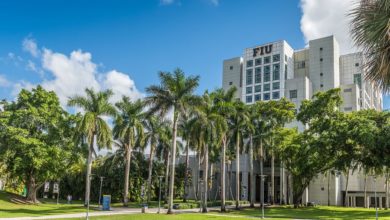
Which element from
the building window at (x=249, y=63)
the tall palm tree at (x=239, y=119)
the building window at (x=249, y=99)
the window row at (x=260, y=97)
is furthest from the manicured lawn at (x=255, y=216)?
the building window at (x=249, y=63)

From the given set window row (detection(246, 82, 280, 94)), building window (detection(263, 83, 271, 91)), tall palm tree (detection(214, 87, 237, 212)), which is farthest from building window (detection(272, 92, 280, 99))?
tall palm tree (detection(214, 87, 237, 212))

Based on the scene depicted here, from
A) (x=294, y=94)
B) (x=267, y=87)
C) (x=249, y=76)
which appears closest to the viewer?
(x=294, y=94)

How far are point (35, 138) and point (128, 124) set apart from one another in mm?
11598

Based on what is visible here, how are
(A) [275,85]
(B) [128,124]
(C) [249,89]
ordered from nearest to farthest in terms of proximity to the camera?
(B) [128,124], (A) [275,85], (C) [249,89]

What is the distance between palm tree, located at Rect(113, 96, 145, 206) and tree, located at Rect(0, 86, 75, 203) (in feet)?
20.3

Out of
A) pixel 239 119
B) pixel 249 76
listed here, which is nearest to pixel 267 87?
pixel 249 76

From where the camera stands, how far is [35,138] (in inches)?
1676

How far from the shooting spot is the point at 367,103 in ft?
295

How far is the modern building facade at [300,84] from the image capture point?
73.2 meters

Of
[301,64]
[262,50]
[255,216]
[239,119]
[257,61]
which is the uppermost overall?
[262,50]

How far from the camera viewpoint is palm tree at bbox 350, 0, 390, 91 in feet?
24.1

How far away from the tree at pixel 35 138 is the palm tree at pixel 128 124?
244 inches

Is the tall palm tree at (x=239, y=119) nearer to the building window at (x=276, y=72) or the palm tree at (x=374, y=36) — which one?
the palm tree at (x=374, y=36)

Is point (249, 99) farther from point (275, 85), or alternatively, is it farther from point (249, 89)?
point (275, 85)
